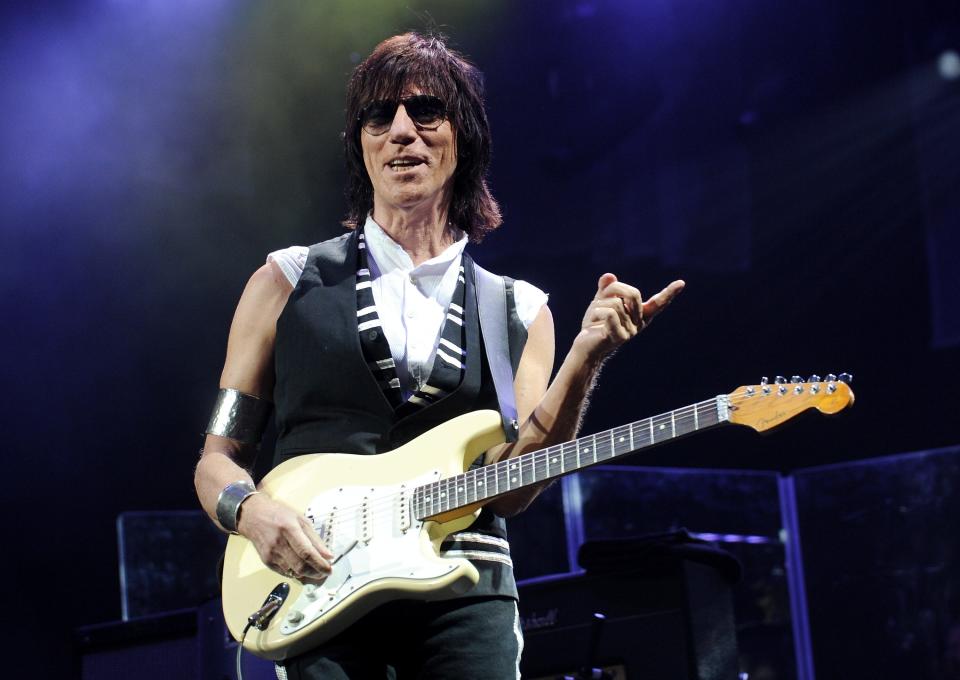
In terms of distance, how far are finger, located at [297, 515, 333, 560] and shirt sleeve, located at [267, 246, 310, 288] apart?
573 millimetres

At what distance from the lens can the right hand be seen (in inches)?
81.4

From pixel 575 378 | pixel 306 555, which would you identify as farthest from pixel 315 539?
pixel 575 378

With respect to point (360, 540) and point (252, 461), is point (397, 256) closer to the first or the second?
point (252, 461)

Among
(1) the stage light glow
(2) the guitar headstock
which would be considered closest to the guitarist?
(2) the guitar headstock

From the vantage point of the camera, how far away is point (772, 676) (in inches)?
216

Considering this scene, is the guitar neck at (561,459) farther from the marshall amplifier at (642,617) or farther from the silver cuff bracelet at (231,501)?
the marshall amplifier at (642,617)

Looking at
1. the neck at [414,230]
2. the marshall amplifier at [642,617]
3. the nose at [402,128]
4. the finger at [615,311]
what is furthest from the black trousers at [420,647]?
the marshall amplifier at [642,617]

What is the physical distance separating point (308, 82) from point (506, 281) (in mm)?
3121

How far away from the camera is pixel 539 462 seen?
2113 mm

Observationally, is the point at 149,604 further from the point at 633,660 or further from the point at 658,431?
the point at 658,431

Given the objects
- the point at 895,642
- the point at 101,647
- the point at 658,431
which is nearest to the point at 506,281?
the point at 658,431

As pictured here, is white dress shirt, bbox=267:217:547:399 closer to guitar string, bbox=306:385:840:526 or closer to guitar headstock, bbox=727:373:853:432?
guitar string, bbox=306:385:840:526

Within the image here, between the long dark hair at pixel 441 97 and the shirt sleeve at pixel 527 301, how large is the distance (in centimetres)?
26

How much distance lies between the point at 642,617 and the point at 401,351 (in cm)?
192
